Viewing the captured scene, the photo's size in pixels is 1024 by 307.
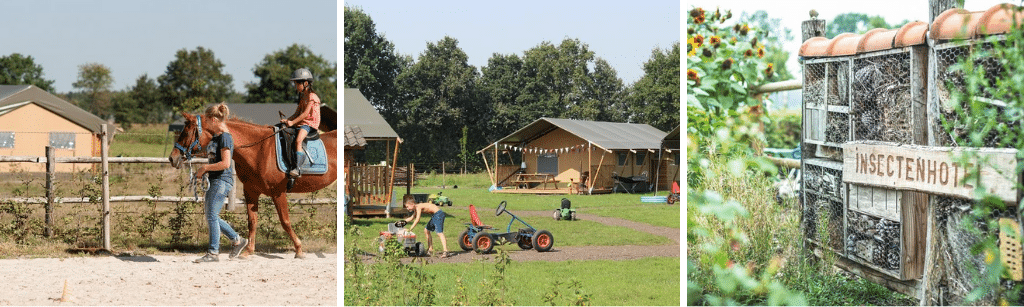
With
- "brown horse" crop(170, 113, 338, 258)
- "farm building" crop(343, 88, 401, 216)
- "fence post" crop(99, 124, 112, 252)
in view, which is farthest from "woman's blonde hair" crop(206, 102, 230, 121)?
"fence post" crop(99, 124, 112, 252)

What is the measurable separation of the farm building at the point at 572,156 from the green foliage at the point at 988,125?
6.24 ft

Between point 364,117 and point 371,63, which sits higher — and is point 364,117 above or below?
below

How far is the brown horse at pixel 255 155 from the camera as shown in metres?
5.99

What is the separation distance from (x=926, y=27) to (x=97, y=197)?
660 centimetres

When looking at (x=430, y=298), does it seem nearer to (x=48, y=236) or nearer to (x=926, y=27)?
(x=926, y=27)

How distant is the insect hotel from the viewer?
4.46 metres

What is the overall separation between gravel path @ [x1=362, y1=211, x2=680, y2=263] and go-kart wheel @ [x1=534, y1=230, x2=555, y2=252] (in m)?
0.03

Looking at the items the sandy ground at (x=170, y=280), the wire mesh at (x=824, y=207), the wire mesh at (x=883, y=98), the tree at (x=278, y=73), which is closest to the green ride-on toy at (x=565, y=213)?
the sandy ground at (x=170, y=280)

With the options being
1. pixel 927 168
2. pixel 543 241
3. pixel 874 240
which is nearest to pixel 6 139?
pixel 543 241

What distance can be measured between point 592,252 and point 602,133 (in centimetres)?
79

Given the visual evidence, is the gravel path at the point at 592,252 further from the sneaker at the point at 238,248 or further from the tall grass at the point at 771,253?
the sneaker at the point at 238,248

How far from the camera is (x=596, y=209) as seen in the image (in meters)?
6.21

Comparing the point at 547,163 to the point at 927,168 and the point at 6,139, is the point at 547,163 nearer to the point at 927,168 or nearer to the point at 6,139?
the point at 927,168

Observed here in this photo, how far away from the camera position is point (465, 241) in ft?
18.6
